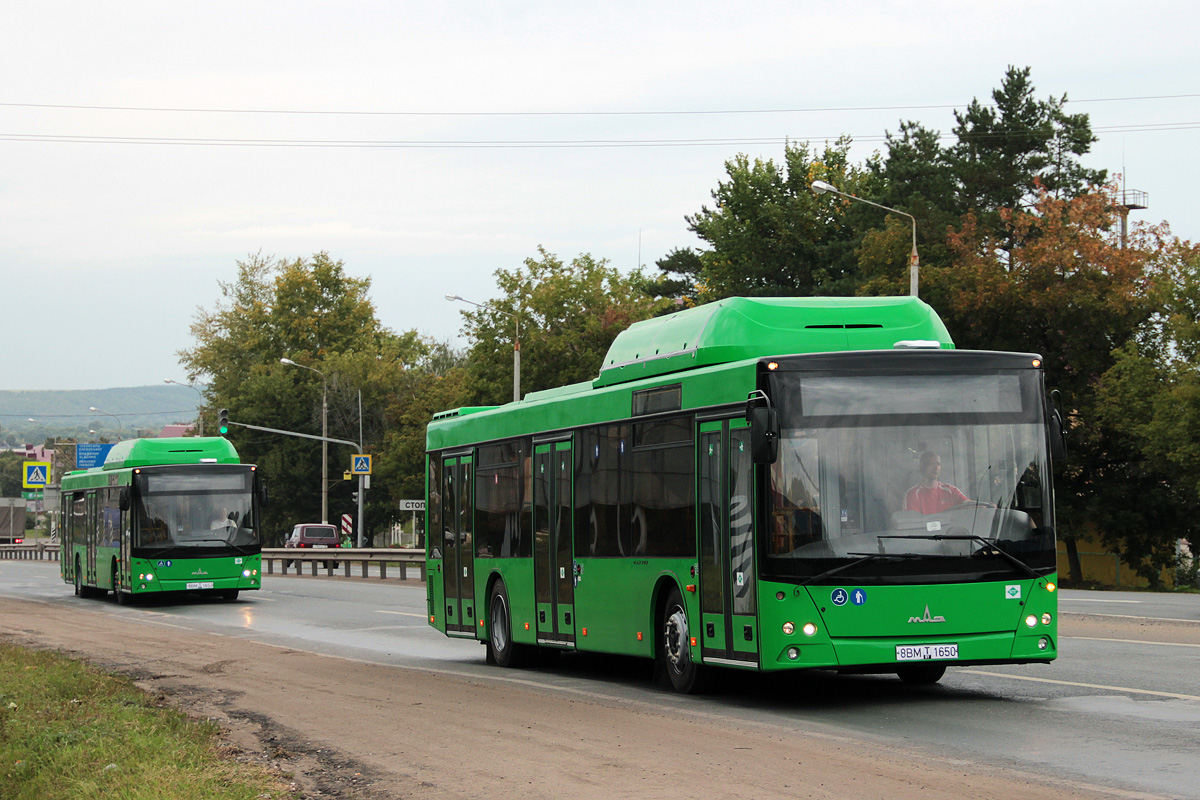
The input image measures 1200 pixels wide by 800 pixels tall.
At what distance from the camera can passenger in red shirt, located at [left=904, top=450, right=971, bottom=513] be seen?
468 inches

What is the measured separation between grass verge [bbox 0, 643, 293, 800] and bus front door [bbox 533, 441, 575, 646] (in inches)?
164

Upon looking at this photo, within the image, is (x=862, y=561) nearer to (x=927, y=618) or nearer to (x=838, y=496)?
(x=838, y=496)

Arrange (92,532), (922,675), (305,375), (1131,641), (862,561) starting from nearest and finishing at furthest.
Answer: (862,561), (922,675), (1131,641), (92,532), (305,375)

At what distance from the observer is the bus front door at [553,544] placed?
15836mm

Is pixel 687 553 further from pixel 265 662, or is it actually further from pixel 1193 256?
pixel 1193 256

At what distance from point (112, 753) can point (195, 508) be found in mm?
22552

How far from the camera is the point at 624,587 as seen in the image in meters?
14.5

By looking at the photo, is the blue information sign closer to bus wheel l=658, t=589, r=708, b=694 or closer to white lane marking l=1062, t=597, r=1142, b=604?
white lane marking l=1062, t=597, r=1142, b=604

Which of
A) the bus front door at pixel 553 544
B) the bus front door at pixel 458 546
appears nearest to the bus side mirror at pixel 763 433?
the bus front door at pixel 553 544

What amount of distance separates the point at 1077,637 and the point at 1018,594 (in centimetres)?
816

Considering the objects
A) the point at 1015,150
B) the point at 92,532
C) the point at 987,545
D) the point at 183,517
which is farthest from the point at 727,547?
the point at 1015,150

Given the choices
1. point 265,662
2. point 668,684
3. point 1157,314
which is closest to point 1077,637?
point 668,684

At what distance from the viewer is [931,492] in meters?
11.9

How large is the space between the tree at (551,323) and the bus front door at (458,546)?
133 ft
